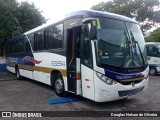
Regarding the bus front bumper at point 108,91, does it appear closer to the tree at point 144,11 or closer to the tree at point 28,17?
the tree at point 28,17

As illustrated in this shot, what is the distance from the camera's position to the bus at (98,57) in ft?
19.8

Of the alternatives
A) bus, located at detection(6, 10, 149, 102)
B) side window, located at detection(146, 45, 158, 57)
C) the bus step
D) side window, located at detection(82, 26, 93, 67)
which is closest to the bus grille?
bus, located at detection(6, 10, 149, 102)

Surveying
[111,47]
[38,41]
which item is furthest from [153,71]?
[111,47]

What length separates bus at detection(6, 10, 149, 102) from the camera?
6047 mm

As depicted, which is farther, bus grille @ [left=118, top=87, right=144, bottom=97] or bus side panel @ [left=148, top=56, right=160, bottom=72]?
bus side panel @ [left=148, top=56, right=160, bottom=72]

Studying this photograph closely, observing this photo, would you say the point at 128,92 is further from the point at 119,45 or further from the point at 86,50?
the point at 86,50

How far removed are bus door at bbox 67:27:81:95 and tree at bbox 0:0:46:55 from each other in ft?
Result: 41.7

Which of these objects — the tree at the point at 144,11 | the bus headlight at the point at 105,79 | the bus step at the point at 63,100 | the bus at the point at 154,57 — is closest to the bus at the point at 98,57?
the bus headlight at the point at 105,79

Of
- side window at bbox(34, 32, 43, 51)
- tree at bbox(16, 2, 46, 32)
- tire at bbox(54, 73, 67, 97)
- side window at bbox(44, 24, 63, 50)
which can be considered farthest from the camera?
tree at bbox(16, 2, 46, 32)

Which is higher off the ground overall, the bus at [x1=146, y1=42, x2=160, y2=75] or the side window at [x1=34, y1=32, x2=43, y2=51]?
the side window at [x1=34, y1=32, x2=43, y2=51]

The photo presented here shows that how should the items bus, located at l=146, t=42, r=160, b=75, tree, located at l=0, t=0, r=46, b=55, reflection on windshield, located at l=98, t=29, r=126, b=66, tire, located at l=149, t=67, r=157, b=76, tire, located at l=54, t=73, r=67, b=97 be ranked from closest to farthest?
reflection on windshield, located at l=98, t=29, r=126, b=66 < tire, located at l=54, t=73, r=67, b=97 < bus, located at l=146, t=42, r=160, b=75 < tire, located at l=149, t=67, r=157, b=76 < tree, located at l=0, t=0, r=46, b=55

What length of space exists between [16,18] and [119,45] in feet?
52.2

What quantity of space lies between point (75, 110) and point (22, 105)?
75.8 inches

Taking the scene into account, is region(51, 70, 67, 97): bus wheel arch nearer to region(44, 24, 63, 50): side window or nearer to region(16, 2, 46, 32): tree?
region(44, 24, 63, 50): side window
